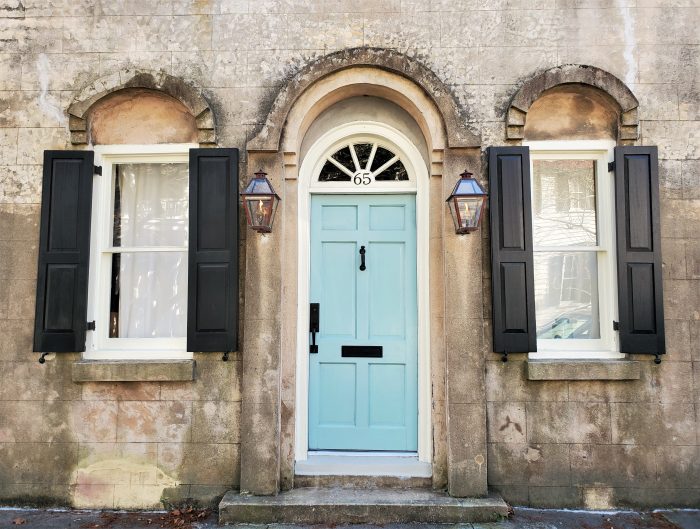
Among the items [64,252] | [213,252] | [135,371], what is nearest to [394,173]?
[213,252]

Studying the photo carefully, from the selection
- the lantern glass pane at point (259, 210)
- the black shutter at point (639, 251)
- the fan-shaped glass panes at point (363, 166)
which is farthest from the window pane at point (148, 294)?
the black shutter at point (639, 251)

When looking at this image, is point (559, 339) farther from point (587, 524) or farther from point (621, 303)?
point (587, 524)

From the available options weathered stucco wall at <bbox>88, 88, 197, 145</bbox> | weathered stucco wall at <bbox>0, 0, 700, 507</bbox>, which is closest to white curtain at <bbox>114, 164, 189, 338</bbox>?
weathered stucco wall at <bbox>88, 88, 197, 145</bbox>

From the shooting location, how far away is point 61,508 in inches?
168

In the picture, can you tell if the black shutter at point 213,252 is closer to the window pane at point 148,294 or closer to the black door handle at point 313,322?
the window pane at point 148,294

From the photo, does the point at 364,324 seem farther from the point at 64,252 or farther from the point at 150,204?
the point at 64,252

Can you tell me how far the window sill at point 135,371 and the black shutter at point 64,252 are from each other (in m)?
0.22

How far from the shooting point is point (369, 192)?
4.72 metres

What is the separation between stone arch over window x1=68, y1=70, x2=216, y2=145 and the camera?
444 cm

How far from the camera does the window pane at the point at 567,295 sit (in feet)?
15.1

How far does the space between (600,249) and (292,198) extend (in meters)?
2.93

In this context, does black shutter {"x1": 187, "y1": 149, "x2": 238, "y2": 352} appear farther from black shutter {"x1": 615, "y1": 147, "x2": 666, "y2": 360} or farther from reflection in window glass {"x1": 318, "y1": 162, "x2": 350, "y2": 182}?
black shutter {"x1": 615, "y1": 147, "x2": 666, "y2": 360}

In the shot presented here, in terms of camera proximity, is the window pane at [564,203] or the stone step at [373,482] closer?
the stone step at [373,482]

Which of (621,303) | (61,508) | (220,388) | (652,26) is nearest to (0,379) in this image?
(61,508)
